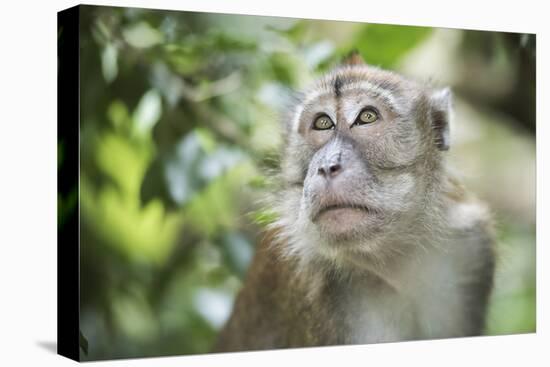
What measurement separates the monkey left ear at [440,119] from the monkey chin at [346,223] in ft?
2.20

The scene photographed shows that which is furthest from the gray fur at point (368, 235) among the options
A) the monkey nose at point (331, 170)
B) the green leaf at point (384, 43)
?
the green leaf at point (384, 43)

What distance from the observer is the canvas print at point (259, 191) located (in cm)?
498

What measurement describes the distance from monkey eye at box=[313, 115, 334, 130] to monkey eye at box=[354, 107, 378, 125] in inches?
5.7

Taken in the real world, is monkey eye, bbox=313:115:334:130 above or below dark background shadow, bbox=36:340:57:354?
above

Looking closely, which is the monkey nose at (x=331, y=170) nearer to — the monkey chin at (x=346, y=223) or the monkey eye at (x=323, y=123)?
the monkey chin at (x=346, y=223)

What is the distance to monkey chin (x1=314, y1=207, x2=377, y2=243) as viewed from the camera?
4.86m

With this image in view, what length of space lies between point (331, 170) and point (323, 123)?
1.44 ft

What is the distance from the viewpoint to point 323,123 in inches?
203

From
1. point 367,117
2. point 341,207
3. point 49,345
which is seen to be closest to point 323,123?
point 367,117

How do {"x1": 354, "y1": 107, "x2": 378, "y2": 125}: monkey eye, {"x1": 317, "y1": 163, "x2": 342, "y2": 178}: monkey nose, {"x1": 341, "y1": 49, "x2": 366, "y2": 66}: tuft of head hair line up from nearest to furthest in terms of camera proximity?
{"x1": 317, "y1": 163, "x2": 342, "y2": 178}: monkey nose → {"x1": 354, "y1": 107, "x2": 378, "y2": 125}: monkey eye → {"x1": 341, "y1": 49, "x2": 366, "y2": 66}: tuft of head hair

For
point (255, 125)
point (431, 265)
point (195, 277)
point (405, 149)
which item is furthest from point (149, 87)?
point (431, 265)

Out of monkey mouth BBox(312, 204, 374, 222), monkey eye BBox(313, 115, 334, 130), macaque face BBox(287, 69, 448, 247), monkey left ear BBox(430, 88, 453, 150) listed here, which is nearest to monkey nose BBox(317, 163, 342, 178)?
macaque face BBox(287, 69, 448, 247)

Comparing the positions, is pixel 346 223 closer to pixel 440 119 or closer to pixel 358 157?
pixel 358 157

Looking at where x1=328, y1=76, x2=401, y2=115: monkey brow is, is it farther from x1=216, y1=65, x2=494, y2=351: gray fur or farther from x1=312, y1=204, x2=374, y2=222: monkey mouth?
x1=312, y1=204, x2=374, y2=222: monkey mouth
